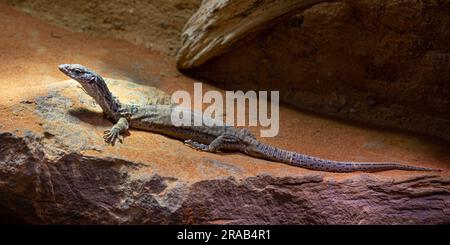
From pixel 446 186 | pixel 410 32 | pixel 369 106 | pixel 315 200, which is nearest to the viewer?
pixel 315 200

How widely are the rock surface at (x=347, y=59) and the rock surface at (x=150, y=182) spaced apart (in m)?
1.39

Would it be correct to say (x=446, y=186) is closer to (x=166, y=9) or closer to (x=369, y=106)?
(x=369, y=106)

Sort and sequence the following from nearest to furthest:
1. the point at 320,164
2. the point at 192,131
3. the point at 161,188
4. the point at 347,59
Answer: the point at 161,188 → the point at 320,164 → the point at 192,131 → the point at 347,59

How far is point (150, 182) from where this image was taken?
443 centimetres

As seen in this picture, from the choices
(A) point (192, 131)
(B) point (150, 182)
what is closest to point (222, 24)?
(A) point (192, 131)

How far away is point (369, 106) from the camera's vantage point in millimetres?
7074

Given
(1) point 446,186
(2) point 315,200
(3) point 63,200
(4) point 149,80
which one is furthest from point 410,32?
(3) point 63,200

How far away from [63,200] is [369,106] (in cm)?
470

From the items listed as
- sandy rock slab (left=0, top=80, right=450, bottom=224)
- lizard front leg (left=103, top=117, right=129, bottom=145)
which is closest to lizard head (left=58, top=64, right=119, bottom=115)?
lizard front leg (left=103, top=117, right=129, bottom=145)

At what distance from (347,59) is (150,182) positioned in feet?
12.9

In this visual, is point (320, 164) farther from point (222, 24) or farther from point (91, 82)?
point (222, 24)

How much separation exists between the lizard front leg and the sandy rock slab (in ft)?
0.36

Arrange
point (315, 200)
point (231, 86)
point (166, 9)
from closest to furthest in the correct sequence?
point (315, 200) → point (231, 86) → point (166, 9)

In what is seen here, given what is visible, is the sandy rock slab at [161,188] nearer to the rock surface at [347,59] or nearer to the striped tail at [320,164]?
the striped tail at [320,164]
